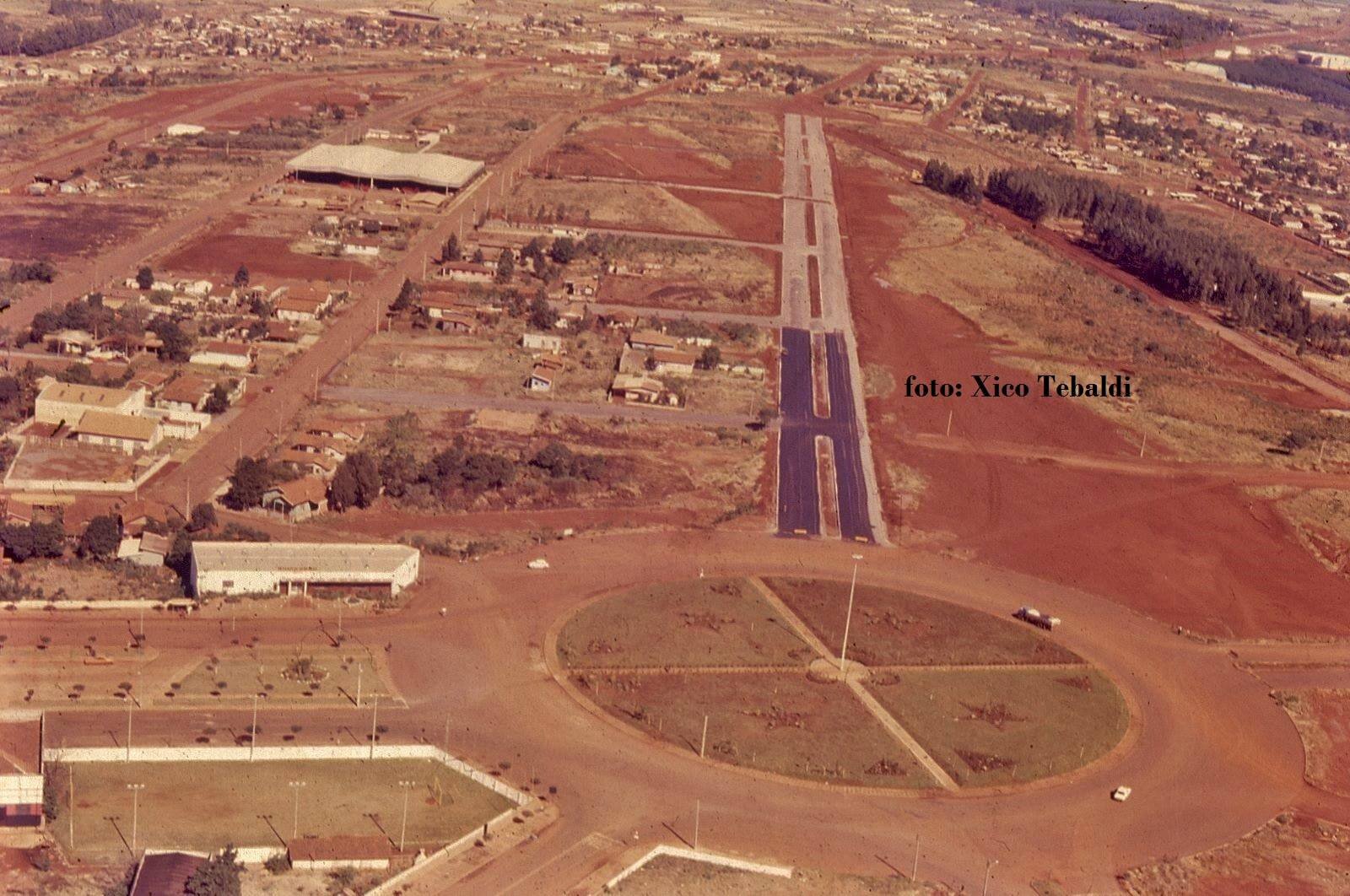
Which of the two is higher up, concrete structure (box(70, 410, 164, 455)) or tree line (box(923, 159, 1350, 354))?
tree line (box(923, 159, 1350, 354))

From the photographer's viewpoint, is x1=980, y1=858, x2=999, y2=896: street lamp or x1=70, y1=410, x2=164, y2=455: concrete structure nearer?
x1=980, y1=858, x2=999, y2=896: street lamp

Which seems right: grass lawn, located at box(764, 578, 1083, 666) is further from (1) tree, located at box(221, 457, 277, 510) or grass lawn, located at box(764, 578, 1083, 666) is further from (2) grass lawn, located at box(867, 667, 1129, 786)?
(1) tree, located at box(221, 457, 277, 510)

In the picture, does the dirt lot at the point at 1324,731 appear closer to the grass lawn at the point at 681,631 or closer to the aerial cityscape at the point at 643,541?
the aerial cityscape at the point at 643,541

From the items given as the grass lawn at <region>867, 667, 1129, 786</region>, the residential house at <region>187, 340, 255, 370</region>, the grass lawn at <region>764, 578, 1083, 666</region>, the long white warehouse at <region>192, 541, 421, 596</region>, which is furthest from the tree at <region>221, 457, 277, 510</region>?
the grass lawn at <region>867, 667, 1129, 786</region>

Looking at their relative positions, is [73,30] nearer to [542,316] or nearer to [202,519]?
[542,316]

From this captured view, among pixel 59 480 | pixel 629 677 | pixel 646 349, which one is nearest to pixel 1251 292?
pixel 646 349

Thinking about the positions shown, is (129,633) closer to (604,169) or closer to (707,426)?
(707,426)

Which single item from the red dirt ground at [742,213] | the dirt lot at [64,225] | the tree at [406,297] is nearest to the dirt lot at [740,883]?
the tree at [406,297]
